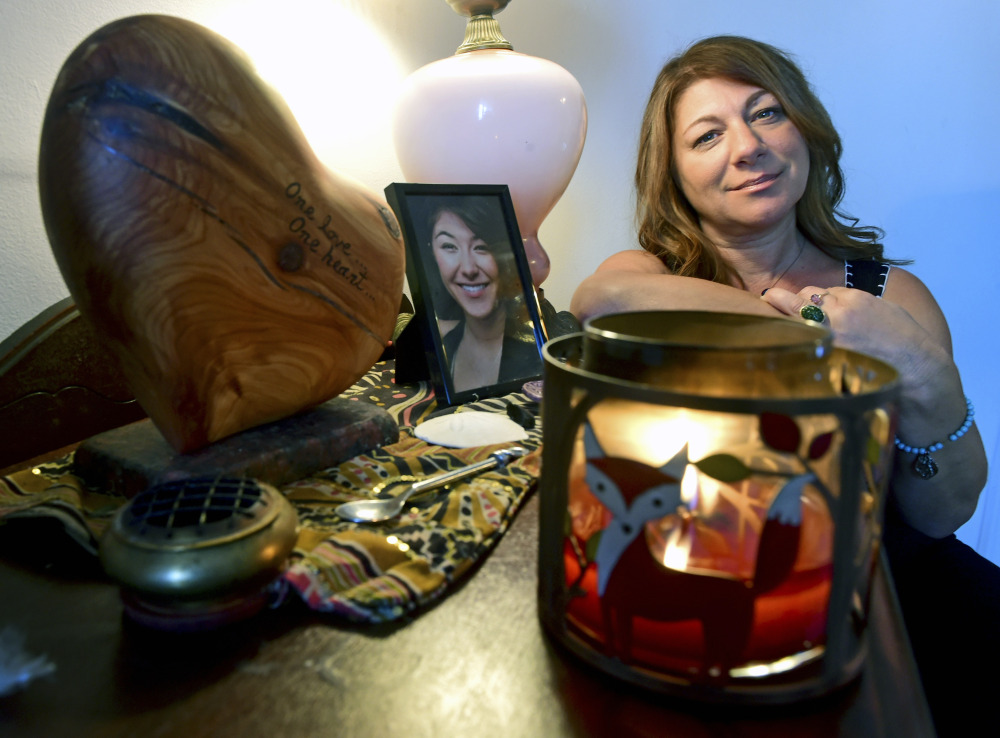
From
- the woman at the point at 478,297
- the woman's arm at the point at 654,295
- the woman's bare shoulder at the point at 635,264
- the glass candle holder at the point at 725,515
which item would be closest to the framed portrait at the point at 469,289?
the woman at the point at 478,297

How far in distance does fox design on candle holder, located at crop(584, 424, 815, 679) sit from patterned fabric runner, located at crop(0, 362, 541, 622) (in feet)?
0.45

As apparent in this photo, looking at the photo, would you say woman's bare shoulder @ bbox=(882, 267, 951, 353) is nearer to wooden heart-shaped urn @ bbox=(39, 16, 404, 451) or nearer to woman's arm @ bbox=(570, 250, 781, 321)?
woman's arm @ bbox=(570, 250, 781, 321)

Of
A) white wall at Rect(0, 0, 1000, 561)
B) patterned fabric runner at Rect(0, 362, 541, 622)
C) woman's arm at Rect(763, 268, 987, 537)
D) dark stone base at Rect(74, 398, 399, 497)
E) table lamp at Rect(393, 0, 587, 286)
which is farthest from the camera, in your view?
white wall at Rect(0, 0, 1000, 561)

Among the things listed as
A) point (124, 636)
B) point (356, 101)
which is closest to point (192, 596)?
point (124, 636)

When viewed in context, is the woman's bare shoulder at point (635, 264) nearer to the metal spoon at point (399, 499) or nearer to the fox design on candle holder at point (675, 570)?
the metal spoon at point (399, 499)

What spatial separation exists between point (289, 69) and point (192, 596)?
0.93m

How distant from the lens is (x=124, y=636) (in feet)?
1.09

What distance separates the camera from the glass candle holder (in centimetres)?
25

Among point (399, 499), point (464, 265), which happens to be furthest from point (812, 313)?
point (399, 499)

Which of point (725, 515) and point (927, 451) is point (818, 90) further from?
point (725, 515)


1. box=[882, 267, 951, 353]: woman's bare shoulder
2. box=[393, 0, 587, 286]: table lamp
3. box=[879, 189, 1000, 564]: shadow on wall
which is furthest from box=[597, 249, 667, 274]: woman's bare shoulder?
box=[879, 189, 1000, 564]: shadow on wall

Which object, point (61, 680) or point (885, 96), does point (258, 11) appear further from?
point (885, 96)

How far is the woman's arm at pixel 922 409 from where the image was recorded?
2.18 feet

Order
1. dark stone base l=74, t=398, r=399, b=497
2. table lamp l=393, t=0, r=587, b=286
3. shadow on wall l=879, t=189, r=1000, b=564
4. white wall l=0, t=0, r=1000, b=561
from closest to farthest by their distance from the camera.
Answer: dark stone base l=74, t=398, r=399, b=497, table lamp l=393, t=0, r=587, b=286, white wall l=0, t=0, r=1000, b=561, shadow on wall l=879, t=189, r=1000, b=564
